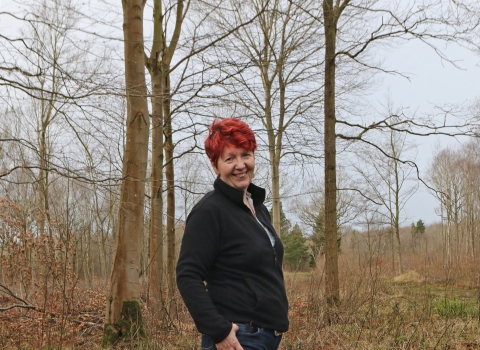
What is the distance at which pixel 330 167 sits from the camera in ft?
23.3

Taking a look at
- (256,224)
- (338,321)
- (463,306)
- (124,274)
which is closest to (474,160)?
(463,306)

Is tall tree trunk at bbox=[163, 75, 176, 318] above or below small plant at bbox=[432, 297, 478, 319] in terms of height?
above

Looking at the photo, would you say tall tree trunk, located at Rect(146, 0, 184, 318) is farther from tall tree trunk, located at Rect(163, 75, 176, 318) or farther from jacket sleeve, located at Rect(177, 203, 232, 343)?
jacket sleeve, located at Rect(177, 203, 232, 343)

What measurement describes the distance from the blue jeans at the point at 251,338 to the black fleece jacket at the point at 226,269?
0.09ft

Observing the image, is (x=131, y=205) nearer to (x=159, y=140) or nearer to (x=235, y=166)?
(x=159, y=140)

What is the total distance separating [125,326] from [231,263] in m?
3.92

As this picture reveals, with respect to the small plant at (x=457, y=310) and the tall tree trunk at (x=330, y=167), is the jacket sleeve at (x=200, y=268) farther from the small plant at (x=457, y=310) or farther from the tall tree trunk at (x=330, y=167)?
the small plant at (x=457, y=310)

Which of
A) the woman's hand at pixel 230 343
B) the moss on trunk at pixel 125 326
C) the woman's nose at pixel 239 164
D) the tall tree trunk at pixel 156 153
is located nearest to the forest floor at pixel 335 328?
the moss on trunk at pixel 125 326

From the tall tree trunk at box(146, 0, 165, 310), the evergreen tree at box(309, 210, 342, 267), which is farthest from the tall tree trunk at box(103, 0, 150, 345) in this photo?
the evergreen tree at box(309, 210, 342, 267)

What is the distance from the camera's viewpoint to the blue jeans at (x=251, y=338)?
179 centimetres

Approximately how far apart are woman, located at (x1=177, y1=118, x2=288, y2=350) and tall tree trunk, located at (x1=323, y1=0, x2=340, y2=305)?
4934 mm

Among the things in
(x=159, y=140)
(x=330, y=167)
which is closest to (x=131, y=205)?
(x=159, y=140)

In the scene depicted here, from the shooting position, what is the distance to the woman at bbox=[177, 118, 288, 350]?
1.73 m

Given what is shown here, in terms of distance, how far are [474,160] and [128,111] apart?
3182 centimetres
